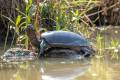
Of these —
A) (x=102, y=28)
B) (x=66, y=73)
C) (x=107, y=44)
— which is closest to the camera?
(x=66, y=73)

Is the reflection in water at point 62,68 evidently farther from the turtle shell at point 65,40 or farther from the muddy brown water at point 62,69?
the turtle shell at point 65,40

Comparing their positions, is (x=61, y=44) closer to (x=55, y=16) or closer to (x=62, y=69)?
(x=62, y=69)

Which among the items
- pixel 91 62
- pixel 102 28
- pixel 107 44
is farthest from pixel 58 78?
pixel 102 28

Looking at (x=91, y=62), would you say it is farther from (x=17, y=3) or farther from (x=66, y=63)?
(x=17, y=3)

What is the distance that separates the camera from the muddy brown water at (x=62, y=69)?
3606 mm

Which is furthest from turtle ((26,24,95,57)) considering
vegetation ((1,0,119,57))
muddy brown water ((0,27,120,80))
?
vegetation ((1,0,119,57))

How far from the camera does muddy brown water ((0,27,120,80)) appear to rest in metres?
3.61

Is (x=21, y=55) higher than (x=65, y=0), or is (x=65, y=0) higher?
(x=65, y=0)

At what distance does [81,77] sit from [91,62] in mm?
802

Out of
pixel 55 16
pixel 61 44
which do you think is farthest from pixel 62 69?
pixel 55 16

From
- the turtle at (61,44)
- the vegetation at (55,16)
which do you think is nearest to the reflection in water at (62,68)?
the turtle at (61,44)

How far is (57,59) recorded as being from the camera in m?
4.58

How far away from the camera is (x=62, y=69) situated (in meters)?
3.96

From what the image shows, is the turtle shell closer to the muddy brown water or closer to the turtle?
the turtle
